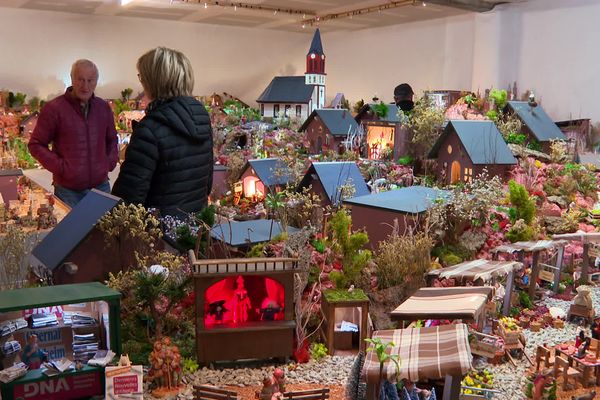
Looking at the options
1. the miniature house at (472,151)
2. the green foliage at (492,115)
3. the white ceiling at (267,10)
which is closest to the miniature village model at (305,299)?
the miniature house at (472,151)

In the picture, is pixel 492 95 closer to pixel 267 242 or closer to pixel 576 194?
pixel 576 194

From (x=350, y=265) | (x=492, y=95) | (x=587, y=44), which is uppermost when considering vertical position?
(x=587, y=44)

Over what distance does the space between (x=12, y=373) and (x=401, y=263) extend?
3.21 metres

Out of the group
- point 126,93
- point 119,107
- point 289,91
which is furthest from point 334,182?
point 126,93

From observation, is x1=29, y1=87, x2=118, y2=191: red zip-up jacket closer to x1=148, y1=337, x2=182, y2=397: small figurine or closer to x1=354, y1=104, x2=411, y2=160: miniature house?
x1=148, y1=337, x2=182, y2=397: small figurine

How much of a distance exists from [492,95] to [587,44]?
234 centimetres

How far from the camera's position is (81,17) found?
592 inches

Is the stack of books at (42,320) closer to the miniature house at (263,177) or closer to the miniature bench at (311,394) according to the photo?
the miniature bench at (311,394)

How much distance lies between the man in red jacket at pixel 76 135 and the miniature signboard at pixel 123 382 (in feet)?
6.62

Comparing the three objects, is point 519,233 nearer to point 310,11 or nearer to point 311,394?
point 311,394

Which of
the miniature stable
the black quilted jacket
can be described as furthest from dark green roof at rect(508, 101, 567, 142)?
the miniature stable

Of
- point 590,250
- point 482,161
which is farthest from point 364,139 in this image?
point 590,250

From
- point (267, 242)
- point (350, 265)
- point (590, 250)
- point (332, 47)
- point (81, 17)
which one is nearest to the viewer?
point (350, 265)

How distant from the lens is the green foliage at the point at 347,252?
4934 mm
